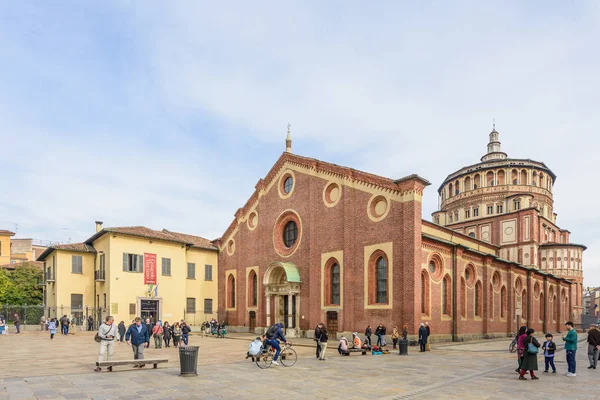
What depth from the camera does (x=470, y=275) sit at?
31.6 meters

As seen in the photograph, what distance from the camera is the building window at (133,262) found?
35.9 metres

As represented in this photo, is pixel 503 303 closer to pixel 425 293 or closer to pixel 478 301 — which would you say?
pixel 478 301

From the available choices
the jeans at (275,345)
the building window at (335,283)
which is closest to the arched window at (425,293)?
the building window at (335,283)

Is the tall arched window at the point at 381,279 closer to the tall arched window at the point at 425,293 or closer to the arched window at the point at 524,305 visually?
the tall arched window at the point at 425,293

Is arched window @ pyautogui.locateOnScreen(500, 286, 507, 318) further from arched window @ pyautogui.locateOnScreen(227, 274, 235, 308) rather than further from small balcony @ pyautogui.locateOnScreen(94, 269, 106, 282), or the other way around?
small balcony @ pyautogui.locateOnScreen(94, 269, 106, 282)

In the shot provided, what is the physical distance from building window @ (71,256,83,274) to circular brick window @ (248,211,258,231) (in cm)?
1472

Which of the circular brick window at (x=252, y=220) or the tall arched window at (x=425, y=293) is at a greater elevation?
the circular brick window at (x=252, y=220)

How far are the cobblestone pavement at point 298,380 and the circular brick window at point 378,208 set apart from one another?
9.98 m

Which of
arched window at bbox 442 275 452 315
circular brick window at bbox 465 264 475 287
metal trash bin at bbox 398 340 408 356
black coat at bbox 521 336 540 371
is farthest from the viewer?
circular brick window at bbox 465 264 475 287

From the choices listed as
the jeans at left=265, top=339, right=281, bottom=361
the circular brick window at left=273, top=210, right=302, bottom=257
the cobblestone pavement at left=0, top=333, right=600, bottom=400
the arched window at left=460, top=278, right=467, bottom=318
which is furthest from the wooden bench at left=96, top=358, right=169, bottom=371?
the arched window at left=460, top=278, right=467, bottom=318

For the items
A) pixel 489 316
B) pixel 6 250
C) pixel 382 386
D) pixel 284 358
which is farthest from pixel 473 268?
pixel 6 250

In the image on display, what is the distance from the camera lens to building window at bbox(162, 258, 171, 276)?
38469 mm

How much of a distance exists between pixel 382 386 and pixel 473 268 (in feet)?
72.0

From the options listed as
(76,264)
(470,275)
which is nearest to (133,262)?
(76,264)
